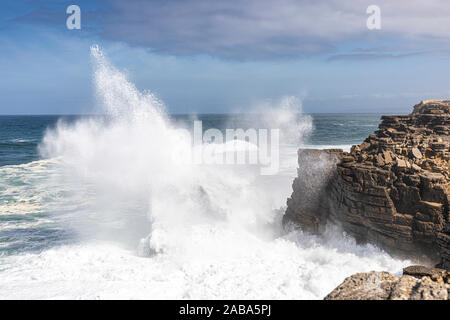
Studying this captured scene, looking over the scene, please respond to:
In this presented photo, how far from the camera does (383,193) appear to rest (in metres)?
9.18

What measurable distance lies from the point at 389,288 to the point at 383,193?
603 centimetres

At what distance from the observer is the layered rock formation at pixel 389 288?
3404 mm

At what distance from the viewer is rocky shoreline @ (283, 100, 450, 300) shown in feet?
28.6

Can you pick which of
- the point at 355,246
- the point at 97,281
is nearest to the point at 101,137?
the point at 97,281

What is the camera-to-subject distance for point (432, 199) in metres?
8.73

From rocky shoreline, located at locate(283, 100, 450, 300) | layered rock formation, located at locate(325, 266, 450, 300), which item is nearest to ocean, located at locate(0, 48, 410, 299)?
rocky shoreline, located at locate(283, 100, 450, 300)

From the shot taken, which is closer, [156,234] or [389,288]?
[389,288]

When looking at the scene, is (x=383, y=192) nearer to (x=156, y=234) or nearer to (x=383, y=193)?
(x=383, y=193)

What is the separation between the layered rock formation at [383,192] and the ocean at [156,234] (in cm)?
51

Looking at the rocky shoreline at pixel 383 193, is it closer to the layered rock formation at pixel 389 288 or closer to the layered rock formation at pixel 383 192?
the layered rock formation at pixel 383 192

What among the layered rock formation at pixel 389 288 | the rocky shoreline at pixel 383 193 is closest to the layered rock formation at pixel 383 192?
the rocky shoreline at pixel 383 193

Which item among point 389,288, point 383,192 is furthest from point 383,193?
point 389,288
